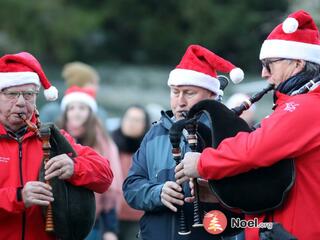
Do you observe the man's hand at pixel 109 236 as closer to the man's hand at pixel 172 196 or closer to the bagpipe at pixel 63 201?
the bagpipe at pixel 63 201

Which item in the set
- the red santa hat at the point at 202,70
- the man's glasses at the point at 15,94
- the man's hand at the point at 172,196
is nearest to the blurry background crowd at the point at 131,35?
the red santa hat at the point at 202,70

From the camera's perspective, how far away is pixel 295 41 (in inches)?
233

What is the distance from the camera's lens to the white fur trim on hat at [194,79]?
648cm

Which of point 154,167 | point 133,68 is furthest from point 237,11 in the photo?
point 154,167

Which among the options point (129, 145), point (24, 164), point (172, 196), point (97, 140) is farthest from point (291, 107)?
point (129, 145)

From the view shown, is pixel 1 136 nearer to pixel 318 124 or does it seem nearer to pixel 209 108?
pixel 209 108

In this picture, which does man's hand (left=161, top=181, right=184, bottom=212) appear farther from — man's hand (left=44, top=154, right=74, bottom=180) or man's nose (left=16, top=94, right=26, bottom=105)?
man's nose (left=16, top=94, right=26, bottom=105)

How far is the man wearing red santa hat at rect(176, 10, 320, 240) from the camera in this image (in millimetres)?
5465

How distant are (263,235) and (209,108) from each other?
31.6 inches

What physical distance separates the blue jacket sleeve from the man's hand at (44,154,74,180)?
1.69ft

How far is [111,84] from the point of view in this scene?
25.8 meters

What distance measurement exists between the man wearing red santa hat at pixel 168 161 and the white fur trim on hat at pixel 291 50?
1.63 feet

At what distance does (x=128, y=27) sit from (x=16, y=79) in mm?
23812

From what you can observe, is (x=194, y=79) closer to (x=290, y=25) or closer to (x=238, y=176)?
(x=290, y=25)
